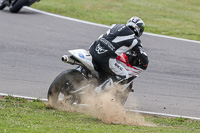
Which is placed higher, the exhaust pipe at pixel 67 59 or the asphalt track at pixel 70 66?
the exhaust pipe at pixel 67 59

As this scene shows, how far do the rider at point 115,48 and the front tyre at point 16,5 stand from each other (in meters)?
10.4

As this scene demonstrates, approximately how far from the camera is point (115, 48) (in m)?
7.45

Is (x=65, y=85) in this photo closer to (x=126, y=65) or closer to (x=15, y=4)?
(x=126, y=65)

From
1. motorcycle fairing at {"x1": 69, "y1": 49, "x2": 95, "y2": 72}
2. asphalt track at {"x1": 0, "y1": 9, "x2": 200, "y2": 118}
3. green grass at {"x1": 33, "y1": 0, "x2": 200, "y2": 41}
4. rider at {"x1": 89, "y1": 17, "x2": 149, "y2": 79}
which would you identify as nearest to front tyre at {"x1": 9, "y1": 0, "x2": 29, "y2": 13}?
asphalt track at {"x1": 0, "y1": 9, "x2": 200, "y2": 118}

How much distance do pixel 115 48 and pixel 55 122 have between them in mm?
1884

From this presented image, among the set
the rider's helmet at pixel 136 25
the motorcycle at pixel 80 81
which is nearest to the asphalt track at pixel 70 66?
the motorcycle at pixel 80 81

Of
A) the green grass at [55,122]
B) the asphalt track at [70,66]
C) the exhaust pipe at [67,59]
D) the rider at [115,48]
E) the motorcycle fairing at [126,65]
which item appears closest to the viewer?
the green grass at [55,122]

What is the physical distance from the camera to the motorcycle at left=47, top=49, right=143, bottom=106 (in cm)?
716

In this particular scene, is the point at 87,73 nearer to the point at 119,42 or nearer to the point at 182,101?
the point at 119,42

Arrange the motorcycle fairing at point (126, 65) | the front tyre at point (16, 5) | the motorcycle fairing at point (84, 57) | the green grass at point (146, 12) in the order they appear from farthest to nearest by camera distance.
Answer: the front tyre at point (16, 5) → the green grass at point (146, 12) → the motorcycle fairing at point (126, 65) → the motorcycle fairing at point (84, 57)

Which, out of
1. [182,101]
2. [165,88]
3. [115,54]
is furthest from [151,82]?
[115,54]

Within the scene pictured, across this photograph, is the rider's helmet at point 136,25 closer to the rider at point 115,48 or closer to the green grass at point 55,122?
the rider at point 115,48

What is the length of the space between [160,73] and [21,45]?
165 inches

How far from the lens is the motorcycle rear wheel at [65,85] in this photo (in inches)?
282
